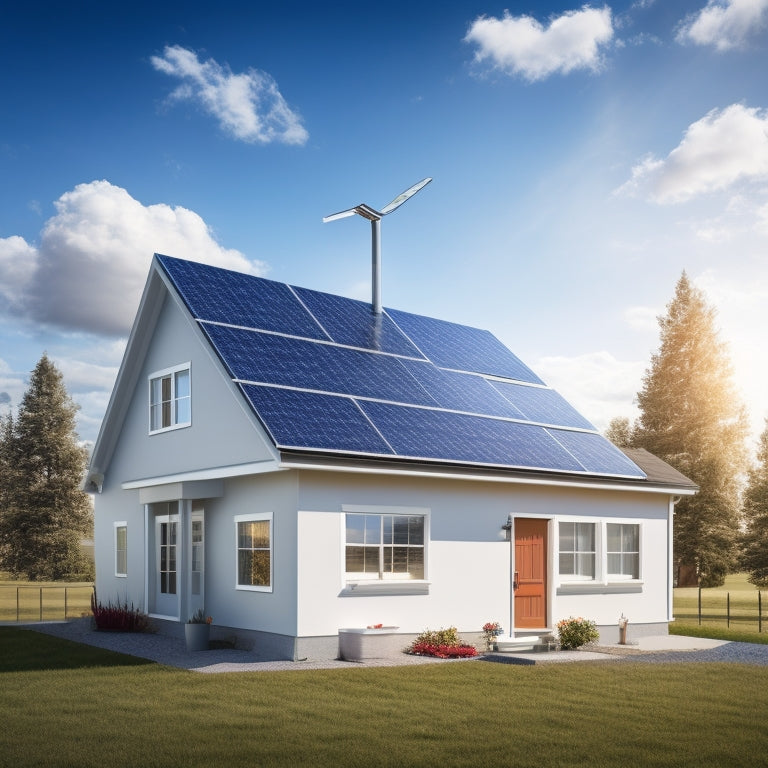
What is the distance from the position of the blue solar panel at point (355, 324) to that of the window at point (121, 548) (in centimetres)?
705

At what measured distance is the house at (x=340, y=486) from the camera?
15344 mm

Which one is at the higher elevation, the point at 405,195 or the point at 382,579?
the point at 405,195

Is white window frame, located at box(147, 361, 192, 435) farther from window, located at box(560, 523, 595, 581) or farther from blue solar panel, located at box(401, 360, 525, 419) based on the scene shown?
window, located at box(560, 523, 595, 581)

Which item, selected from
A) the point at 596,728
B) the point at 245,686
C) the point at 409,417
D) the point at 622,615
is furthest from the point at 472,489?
the point at 596,728

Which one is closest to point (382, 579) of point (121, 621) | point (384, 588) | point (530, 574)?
point (384, 588)

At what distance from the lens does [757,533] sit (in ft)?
109

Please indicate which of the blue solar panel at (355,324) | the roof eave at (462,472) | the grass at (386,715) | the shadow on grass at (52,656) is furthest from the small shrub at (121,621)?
the blue solar panel at (355,324)

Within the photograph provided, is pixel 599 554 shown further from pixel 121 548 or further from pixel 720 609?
pixel 720 609

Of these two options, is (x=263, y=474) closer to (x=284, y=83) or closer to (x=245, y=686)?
(x=245, y=686)

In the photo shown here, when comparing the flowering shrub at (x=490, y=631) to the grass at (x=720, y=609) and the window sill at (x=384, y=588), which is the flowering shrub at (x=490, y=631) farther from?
the grass at (x=720, y=609)

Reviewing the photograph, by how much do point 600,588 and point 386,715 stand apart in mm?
10199

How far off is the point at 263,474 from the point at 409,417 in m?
3.23

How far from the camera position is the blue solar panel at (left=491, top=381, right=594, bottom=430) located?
21.5 meters

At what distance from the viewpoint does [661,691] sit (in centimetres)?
1217
